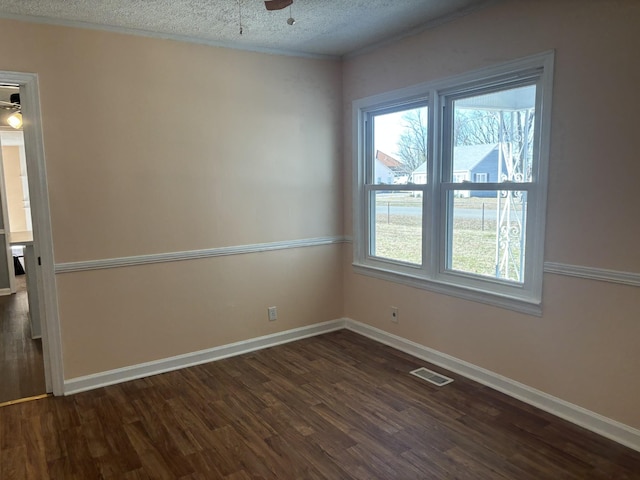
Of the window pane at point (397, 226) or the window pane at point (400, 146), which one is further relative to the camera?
the window pane at point (397, 226)

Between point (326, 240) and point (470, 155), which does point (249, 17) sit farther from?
point (326, 240)

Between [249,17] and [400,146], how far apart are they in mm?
1588

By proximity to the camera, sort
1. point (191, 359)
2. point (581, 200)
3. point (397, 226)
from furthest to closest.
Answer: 1. point (397, 226)
2. point (191, 359)
3. point (581, 200)

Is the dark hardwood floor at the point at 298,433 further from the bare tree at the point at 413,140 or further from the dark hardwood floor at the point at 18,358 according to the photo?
the bare tree at the point at 413,140

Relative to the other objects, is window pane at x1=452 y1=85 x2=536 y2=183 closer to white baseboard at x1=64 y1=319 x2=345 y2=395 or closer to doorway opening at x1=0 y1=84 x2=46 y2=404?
white baseboard at x1=64 y1=319 x2=345 y2=395

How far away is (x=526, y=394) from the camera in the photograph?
116 inches

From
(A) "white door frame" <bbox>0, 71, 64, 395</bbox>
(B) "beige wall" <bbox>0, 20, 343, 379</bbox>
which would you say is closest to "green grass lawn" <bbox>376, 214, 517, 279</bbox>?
(B) "beige wall" <bbox>0, 20, 343, 379</bbox>

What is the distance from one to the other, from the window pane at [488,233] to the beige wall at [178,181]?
134 cm

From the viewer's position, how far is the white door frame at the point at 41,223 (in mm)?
2971

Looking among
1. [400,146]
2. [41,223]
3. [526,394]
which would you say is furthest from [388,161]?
[41,223]

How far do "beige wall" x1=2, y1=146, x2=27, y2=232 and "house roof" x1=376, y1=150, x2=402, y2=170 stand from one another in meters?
7.54

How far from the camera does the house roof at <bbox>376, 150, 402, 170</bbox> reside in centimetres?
391

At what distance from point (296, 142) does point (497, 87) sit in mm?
1780

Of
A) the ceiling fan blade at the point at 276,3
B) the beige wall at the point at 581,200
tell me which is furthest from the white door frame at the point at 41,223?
the beige wall at the point at 581,200
